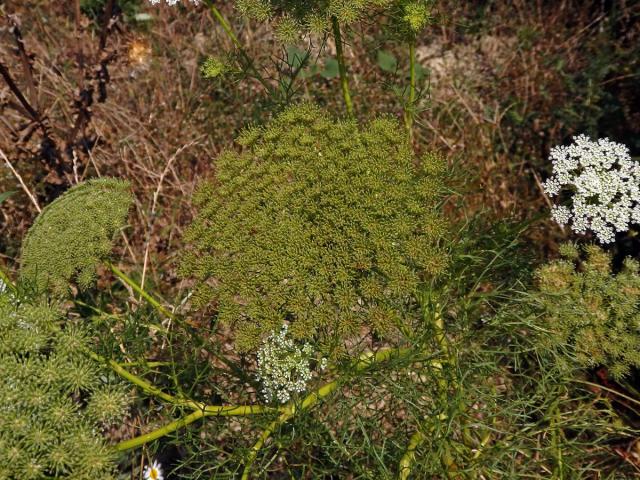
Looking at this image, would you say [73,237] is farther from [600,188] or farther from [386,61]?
[386,61]

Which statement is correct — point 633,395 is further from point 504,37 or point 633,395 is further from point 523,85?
point 504,37

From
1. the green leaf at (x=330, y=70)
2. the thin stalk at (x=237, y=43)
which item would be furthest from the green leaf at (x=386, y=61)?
the thin stalk at (x=237, y=43)

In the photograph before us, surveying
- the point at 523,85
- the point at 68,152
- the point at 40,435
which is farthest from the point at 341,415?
the point at 523,85

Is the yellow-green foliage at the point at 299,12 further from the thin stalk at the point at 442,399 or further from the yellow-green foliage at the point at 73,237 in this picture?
the thin stalk at the point at 442,399

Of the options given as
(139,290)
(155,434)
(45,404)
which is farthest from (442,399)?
(45,404)

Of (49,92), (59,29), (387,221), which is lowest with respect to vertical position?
(387,221)
